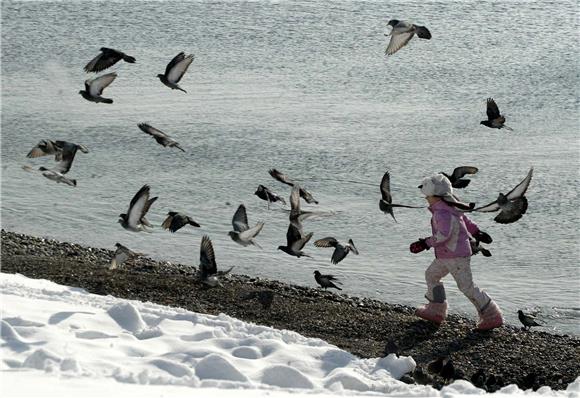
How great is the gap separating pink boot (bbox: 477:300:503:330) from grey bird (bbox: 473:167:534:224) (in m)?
0.77

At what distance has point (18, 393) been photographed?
5.48 metres

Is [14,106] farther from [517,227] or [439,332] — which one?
[439,332]

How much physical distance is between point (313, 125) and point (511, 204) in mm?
6728

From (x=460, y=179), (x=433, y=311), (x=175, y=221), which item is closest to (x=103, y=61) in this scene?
(x=175, y=221)

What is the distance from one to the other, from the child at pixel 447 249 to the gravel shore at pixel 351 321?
0.42ft

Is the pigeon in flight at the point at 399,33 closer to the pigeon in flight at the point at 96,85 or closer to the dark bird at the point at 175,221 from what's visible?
the dark bird at the point at 175,221

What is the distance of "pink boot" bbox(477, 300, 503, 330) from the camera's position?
8.45m

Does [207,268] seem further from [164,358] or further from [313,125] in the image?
[313,125]

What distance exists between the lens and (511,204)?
29.1 feet

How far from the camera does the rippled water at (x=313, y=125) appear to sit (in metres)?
11.3

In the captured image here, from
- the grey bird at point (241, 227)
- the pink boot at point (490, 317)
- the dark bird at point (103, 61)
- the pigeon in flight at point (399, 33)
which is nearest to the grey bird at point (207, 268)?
the grey bird at point (241, 227)

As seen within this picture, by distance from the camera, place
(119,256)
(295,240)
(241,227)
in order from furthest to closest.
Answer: (295,240)
(119,256)
(241,227)

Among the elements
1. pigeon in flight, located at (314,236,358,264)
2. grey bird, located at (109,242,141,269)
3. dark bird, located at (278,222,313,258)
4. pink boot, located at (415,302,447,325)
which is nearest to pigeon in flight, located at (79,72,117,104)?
grey bird, located at (109,242,141,269)

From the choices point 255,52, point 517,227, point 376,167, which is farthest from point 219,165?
point 255,52
